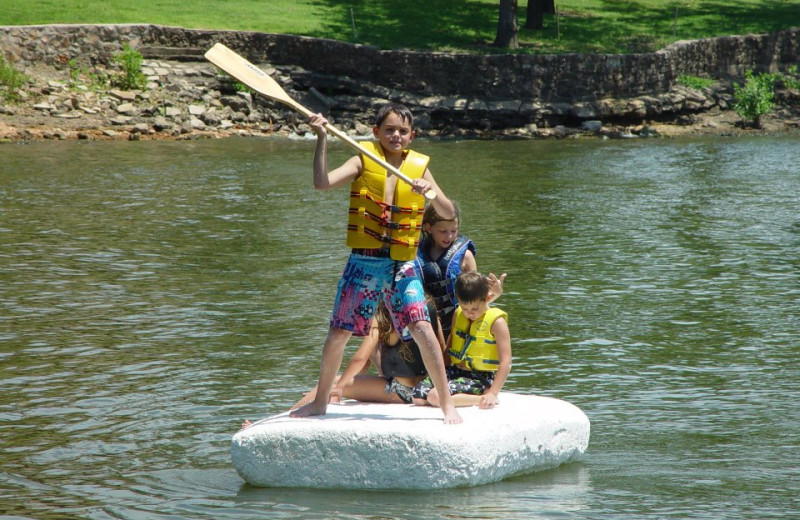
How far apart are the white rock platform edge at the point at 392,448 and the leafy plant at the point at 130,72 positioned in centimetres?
2281

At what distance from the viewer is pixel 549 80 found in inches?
1154

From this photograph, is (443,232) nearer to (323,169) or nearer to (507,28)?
(323,169)

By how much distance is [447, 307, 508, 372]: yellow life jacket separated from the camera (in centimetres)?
624

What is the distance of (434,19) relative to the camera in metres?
34.2

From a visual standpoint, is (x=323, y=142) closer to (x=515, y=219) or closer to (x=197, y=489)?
(x=197, y=489)

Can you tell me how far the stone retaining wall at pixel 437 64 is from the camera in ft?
95.6

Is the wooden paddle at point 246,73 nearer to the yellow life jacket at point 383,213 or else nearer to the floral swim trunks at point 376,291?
the yellow life jacket at point 383,213

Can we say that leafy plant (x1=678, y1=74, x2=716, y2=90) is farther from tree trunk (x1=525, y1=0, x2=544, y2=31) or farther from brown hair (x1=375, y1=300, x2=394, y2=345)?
brown hair (x1=375, y1=300, x2=394, y2=345)

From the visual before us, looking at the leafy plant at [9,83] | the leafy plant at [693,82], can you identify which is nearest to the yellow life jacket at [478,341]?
the leafy plant at [9,83]

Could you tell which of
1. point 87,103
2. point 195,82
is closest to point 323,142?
point 87,103

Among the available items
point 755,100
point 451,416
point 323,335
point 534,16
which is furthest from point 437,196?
point 534,16

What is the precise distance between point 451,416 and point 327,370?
2.37 ft

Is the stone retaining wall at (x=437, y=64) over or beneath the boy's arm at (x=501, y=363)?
over

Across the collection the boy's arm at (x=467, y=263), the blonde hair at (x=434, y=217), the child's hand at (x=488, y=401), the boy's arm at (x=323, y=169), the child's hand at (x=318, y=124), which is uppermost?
the child's hand at (x=318, y=124)
